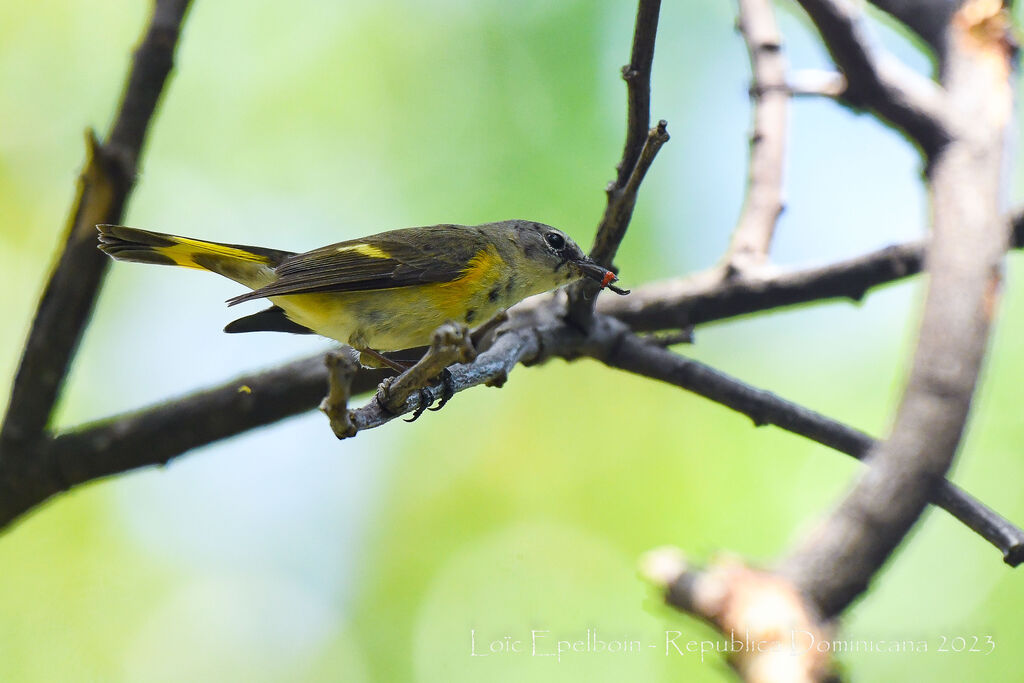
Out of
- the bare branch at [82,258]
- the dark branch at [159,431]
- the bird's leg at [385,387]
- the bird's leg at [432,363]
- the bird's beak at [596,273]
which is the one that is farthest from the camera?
the dark branch at [159,431]

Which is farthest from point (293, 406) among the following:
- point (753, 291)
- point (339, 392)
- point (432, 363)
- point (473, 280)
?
point (753, 291)

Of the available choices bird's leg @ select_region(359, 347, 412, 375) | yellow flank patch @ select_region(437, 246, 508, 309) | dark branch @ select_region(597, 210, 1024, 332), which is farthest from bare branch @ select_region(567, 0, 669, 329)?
dark branch @ select_region(597, 210, 1024, 332)

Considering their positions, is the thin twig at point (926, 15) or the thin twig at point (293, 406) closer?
the thin twig at point (293, 406)

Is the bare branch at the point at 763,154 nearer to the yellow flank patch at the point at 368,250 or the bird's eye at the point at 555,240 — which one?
the bird's eye at the point at 555,240

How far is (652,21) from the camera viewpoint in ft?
7.23

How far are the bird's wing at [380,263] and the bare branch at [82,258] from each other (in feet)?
2.56

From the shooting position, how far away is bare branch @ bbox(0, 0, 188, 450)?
3322mm

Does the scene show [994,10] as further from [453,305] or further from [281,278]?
[281,278]

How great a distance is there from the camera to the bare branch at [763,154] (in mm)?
3879

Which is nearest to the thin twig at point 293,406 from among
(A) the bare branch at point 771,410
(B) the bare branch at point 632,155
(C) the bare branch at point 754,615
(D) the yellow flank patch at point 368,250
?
(A) the bare branch at point 771,410

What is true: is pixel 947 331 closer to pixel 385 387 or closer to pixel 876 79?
pixel 876 79

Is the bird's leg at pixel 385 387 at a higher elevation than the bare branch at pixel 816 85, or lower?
lower

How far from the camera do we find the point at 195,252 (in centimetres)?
335

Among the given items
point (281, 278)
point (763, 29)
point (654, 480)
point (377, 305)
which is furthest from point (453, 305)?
point (654, 480)
